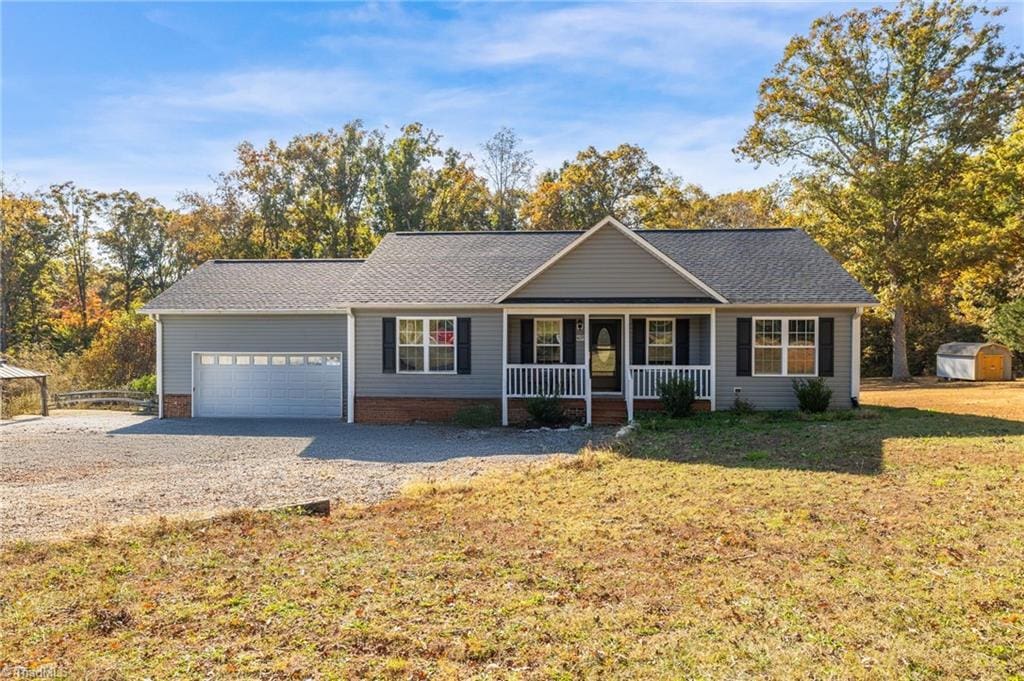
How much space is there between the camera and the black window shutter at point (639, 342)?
16.9m

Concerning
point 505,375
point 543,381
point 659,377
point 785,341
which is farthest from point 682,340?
point 505,375

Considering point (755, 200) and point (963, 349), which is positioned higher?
point (755, 200)

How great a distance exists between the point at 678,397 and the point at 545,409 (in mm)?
3075

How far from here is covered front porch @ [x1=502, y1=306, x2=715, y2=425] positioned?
15914 millimetres

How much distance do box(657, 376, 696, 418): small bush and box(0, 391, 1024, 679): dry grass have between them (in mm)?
6711

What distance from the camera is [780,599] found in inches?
190

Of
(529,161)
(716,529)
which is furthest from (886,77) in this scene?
(716,529)

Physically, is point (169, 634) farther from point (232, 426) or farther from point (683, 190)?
point (683, 190)

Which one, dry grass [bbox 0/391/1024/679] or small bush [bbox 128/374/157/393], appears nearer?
dry grass [bbox 0/391/1024/679]

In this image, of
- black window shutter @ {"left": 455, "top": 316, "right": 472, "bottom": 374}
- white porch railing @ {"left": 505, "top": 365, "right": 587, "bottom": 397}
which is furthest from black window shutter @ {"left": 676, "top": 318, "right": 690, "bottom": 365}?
black window shutter @ {"left": 455, "top": 316, "right": 472, "bottom": 374}

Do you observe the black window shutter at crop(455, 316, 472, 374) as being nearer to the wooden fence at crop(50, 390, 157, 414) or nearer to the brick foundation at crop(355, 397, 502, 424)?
the brick foundation at crop(355, 397, 502, 424)

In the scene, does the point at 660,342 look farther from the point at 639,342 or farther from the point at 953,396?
the point at 953,396

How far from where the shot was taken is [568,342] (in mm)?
17047

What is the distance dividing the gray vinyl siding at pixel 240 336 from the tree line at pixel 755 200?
8.99 metres
